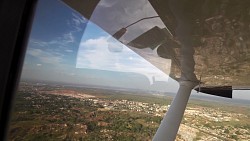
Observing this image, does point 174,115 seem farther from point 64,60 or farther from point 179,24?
point 64,60

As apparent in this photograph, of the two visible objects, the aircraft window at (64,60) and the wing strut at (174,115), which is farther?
the wing strut at (174,115)

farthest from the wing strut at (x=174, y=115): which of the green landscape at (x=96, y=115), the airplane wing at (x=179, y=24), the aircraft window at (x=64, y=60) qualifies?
the airplane wing at (x=179, y=24)

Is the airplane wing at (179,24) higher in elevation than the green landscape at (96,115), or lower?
higher

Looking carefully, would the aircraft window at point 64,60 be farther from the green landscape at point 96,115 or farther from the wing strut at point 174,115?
the wing strut at point 174,115

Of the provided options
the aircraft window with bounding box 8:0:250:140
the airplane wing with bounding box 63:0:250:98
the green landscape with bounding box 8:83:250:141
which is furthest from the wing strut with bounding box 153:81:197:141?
the airplane wing with bounding box 63:0:250:98

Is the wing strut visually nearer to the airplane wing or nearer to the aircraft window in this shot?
the aircraft window
